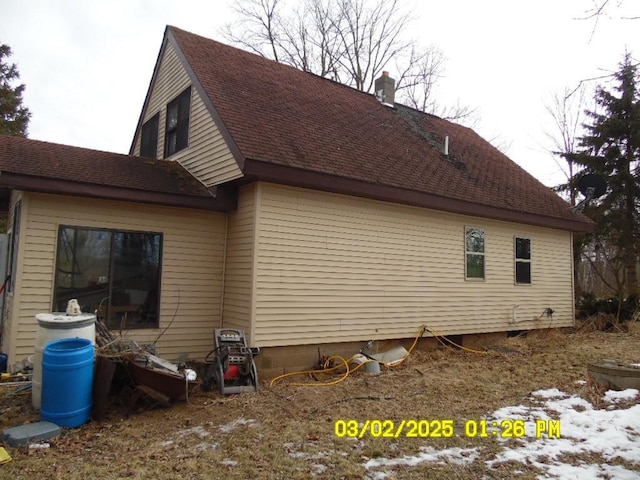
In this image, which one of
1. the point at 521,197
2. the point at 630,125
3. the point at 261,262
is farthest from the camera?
the point at 630,125

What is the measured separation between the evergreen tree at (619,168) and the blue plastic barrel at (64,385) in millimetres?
18468

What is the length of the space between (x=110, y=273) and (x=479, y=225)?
25.4 feet

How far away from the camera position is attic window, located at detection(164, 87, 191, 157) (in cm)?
927

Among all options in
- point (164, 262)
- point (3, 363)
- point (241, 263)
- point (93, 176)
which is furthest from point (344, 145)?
point (3, 363)

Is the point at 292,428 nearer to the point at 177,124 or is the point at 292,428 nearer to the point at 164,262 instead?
the point at 164,262

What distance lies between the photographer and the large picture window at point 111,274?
6.88m

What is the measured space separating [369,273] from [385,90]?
706 cm

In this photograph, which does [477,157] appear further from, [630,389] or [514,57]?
[630,389]

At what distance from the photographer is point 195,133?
28.6ft

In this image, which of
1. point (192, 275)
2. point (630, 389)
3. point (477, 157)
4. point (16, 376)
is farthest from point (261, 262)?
point (477, 157)

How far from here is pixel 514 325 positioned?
1102 cm
